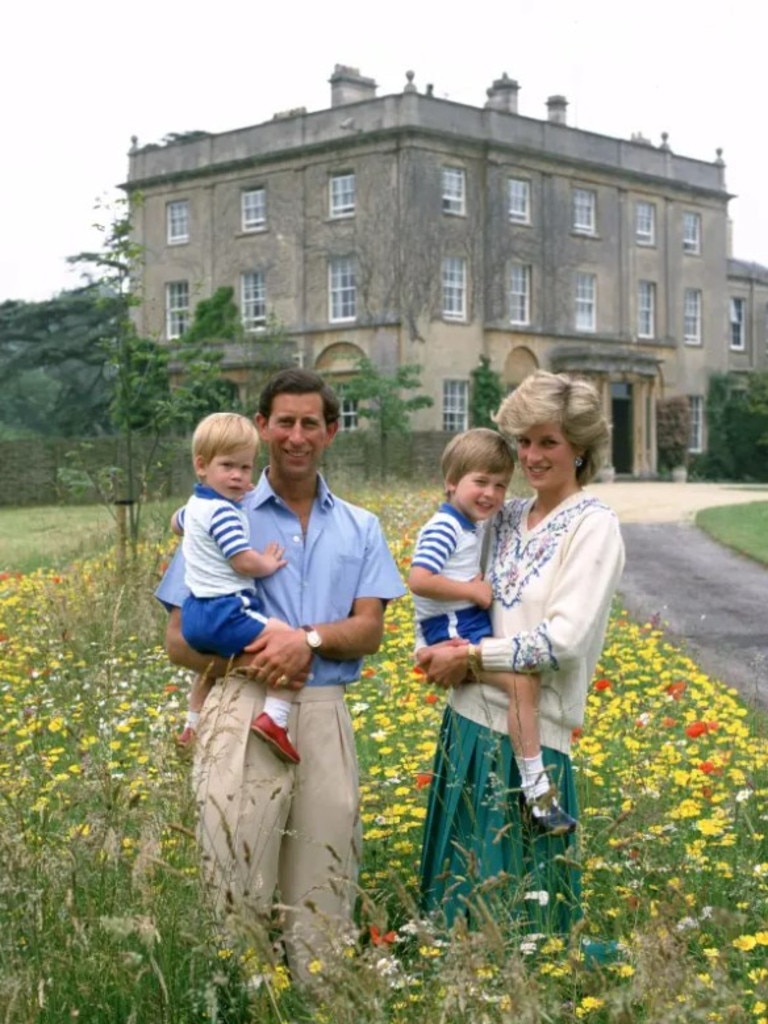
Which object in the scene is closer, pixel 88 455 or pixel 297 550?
pixel 297 550

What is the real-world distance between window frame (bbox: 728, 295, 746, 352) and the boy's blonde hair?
154ft

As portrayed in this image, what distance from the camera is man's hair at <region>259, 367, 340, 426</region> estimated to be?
3.99 meters

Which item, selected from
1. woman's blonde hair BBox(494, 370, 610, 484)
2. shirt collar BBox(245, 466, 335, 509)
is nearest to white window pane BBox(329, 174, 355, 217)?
shirt collar BBox(245, 466, 335, 509)

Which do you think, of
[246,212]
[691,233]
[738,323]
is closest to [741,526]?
[246,212]

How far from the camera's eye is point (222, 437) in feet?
13.2

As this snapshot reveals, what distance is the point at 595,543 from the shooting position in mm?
3754

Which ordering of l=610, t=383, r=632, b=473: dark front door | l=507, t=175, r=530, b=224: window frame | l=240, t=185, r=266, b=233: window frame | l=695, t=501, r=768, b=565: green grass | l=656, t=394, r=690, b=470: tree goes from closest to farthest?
l=695, t=501, r=768, b=565: green grass < l=507, t=175, r=530, b=224: window frame < l=240, t=185, r=266, b=233: window frame < l=610, t=383, r=632, b=473: dark front door < l=656, t=394, r=690, b=470: tree

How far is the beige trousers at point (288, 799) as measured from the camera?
151 inches

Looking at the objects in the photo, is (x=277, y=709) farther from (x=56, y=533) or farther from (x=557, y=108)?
(x=557, y=108)

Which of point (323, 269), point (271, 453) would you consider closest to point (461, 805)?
point (271, 453)

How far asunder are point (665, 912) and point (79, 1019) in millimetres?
1422

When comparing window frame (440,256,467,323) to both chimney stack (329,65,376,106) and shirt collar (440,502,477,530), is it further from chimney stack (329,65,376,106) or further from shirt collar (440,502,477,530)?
shirt collar (440,502,477,530)

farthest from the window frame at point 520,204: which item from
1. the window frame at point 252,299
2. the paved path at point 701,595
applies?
the paved path at point 701,595

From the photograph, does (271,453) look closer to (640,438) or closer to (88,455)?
(88,455)
